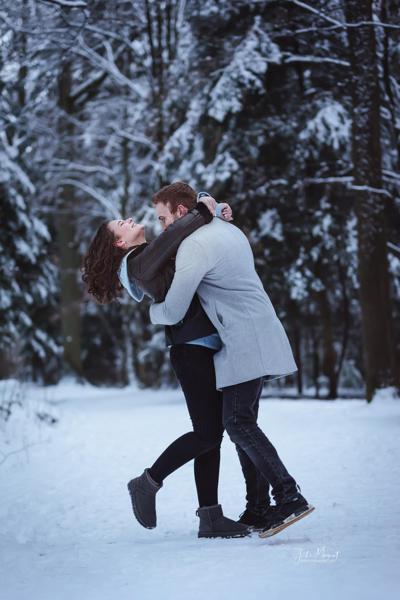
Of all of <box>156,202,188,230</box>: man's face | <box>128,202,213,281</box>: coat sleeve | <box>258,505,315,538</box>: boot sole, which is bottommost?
<box>258,505,315,538</box>: boot sole

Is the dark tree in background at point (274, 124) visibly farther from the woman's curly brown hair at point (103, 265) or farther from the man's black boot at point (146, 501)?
the man's black boot at point (146, 501)

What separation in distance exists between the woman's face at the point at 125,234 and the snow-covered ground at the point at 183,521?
4.94 ft

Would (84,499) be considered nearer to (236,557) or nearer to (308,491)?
(308,491)

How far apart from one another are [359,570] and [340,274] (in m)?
10.9

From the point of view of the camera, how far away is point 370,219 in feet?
32.0

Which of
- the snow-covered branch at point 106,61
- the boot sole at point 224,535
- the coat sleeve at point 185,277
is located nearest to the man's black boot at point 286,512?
the boot sole at point 224,535

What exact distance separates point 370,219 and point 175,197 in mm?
6482

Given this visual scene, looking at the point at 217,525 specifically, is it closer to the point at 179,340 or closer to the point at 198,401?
the point at 198,401

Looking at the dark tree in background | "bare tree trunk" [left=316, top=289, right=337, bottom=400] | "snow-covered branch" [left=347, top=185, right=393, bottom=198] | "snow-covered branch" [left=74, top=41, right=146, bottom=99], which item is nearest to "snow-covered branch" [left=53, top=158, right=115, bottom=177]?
the dark tree in background

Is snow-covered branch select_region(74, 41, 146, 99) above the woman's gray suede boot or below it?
above

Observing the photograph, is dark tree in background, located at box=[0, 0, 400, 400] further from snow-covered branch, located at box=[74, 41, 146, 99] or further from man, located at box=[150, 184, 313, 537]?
man, located at box=[150, 184, 313, 537]

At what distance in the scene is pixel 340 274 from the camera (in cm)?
1339

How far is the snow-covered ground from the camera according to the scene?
2762 millimetres

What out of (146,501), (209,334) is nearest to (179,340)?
(209,334)
